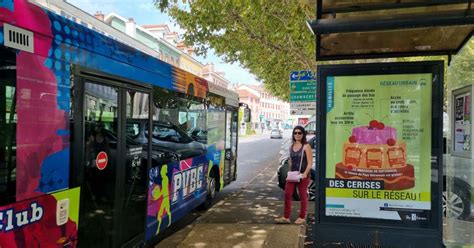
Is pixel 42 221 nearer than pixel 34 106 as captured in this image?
No

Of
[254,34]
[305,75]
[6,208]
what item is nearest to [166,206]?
[6,208]

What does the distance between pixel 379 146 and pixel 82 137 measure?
9.71 feet

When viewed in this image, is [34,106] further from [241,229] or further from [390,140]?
[241,229]

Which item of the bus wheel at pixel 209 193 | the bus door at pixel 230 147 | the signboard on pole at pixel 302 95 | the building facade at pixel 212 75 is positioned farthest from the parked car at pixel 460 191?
the building facade at pixel 212 75

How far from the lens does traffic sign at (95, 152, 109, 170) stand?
411cm

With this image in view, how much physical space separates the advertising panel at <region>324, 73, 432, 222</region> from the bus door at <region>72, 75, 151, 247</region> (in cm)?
222

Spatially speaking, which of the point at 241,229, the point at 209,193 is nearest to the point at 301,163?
the point at 241,229

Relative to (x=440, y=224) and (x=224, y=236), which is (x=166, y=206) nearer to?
(x=224, y=236)

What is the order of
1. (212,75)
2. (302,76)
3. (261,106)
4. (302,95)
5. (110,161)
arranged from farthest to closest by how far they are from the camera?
1. (261,106)
2. (212,75)
3. (302,76)
4. (302,95)
5. (110,161)

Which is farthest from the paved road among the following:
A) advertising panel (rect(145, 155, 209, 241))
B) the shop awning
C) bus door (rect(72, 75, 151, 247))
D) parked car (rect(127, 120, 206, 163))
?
the shop awning

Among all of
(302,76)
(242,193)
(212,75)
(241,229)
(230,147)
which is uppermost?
(212,75)

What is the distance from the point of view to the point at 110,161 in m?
4.37

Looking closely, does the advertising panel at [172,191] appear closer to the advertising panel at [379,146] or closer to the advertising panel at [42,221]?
the advertising panel at [42,221]

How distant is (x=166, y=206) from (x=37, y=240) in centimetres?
284
